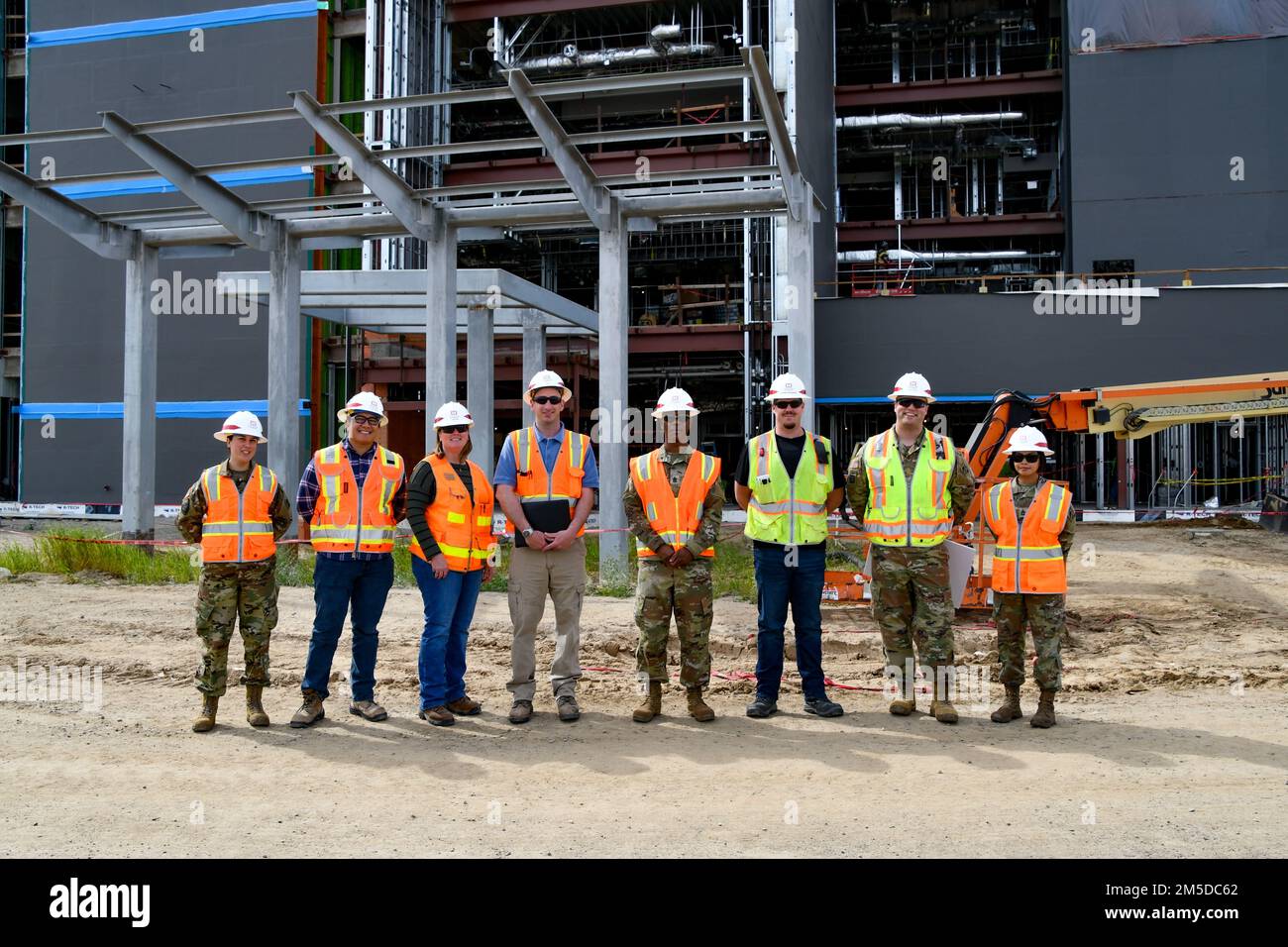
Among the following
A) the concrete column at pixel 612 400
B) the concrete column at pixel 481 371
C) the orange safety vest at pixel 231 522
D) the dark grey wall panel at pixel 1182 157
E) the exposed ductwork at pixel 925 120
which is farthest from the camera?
the exposed ductwork at pixel 925 120

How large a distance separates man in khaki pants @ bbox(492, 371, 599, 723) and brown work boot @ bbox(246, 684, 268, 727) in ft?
5.30

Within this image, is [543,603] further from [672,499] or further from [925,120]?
[925,120]

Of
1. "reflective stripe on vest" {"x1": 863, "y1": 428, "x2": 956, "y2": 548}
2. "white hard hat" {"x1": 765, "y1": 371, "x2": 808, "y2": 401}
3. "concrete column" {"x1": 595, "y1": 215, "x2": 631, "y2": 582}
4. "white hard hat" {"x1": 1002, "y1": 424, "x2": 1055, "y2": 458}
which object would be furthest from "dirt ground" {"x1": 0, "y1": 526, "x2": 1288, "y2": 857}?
"concrete column" {"x1": 595, "y1": 215, "x2": 631, "y2": 582}

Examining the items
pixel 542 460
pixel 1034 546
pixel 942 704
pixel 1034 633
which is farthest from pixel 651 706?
pixel 1034 546

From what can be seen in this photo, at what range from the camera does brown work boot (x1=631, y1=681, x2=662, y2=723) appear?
6773 millimetres

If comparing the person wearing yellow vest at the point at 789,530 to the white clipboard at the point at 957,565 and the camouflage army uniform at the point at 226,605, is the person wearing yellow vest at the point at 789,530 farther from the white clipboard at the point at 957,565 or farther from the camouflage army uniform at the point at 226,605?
the camouflage army uniform at the point at 226,605

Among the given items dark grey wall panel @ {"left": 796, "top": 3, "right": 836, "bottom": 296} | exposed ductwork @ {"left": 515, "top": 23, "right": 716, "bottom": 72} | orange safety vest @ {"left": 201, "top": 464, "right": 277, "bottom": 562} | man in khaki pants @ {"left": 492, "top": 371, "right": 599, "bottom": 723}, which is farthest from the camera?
exposed ductwork @ {"left": 515, "top": 23, "right": 716, "bottom": 72}

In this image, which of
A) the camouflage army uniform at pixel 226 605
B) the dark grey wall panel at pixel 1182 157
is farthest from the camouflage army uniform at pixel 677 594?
the dark grey wall panel at pixel 1182 157

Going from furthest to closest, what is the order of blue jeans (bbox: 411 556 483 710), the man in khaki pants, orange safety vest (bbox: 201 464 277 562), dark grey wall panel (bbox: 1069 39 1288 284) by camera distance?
dark grey wall panel (bbox: 1069 39 1288 284) < the man in khaki pants < blue jeans (bbox: 411 556 483 710) < orange safety vest (bbox: 201 464 277 562)

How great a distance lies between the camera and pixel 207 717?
659 cm

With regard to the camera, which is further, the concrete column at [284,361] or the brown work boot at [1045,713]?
the concrete column at [284,361]

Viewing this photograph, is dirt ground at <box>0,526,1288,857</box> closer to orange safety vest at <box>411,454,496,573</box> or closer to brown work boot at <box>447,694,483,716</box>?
brown work boot at <box>447,694,483,716</box>

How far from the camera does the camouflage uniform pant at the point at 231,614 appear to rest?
6531 millimetres

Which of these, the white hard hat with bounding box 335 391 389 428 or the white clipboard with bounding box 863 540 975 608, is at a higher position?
the white hard hat with bounding box 335 391 389 428
